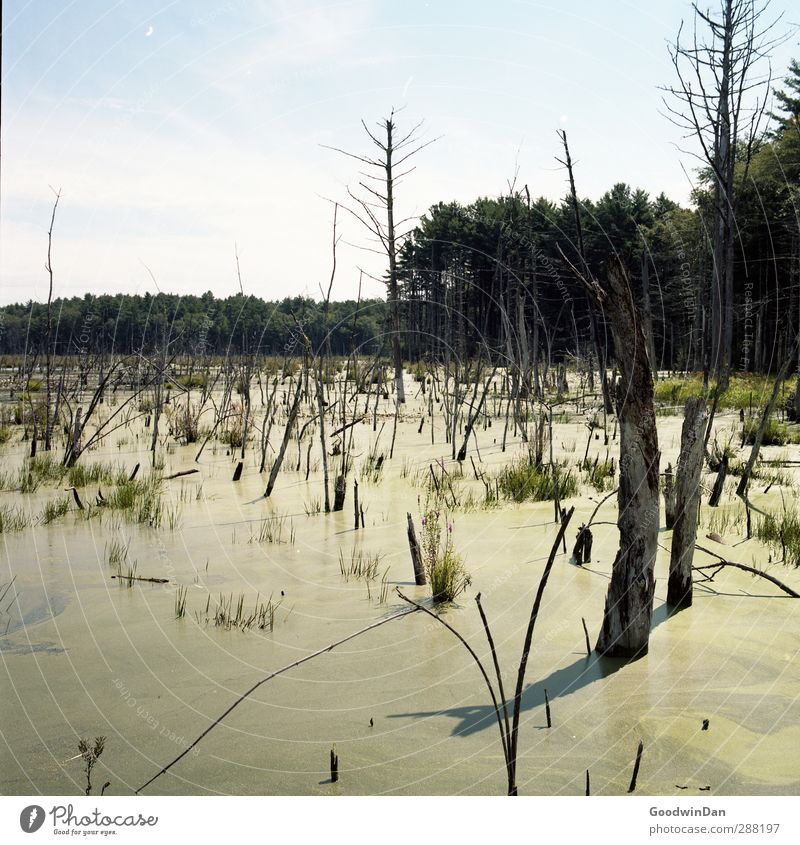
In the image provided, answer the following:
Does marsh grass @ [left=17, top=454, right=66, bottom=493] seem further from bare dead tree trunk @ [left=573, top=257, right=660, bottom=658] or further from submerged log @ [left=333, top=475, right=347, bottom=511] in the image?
bare dead tree trunk @ [left=573, top=257, right=660, bottom=658]

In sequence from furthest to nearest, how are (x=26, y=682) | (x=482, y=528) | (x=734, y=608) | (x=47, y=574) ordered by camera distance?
(x=482, y=528), (x=47, y=574), (x=734, y=608), (x=26, y=682)

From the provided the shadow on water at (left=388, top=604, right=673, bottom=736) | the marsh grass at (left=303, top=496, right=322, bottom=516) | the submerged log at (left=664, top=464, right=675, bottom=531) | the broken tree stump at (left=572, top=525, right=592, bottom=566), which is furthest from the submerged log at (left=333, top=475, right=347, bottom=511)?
the shadow on water at (left=388, top=604, right=673, bottom=736)

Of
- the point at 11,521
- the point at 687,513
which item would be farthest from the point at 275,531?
the point at 687,513

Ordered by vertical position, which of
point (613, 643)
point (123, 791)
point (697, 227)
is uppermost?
point (697, 227)

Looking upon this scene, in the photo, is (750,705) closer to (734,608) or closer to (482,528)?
(734,608)

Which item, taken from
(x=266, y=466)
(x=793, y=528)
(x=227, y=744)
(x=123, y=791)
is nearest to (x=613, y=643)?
(x=227, y=744)

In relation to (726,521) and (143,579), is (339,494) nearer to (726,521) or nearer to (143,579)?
(143,579)

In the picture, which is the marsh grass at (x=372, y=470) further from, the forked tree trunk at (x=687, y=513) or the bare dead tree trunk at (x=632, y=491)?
the bare dead tree trunk at (x=632, y=491)
